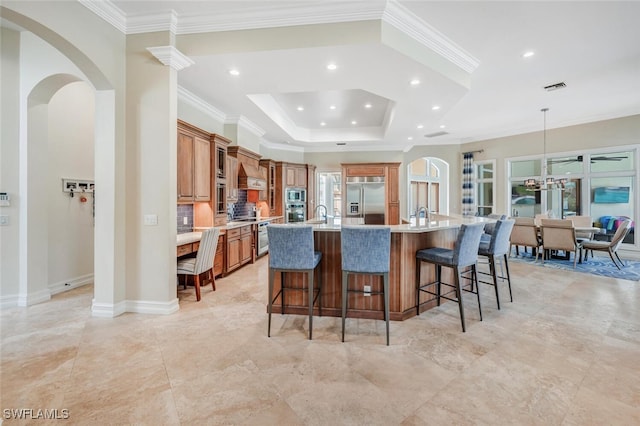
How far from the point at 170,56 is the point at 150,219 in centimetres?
180

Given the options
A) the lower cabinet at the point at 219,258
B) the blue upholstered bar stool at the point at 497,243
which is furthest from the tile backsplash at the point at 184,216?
the blue upholstered bar stool at the point at 497,243

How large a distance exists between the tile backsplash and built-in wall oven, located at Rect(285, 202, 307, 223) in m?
3.40

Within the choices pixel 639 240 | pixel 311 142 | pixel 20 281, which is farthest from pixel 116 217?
pixel 639 240

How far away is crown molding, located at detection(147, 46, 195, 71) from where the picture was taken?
9.98 feet

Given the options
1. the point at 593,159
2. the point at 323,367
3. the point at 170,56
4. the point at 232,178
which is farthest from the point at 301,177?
the point at 593,159

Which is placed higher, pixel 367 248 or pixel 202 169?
pixel 202 169

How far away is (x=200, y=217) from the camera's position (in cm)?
480

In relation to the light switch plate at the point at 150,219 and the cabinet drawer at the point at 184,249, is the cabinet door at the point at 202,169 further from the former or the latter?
the light switch plate at the point at 150,219

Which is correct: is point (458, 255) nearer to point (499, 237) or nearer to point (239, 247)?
point (499, 237)

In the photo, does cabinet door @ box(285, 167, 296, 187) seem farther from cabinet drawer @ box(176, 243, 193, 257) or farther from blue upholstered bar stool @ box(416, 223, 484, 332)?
blue upholstered bar stool @ box(416, 223, 484, 332)

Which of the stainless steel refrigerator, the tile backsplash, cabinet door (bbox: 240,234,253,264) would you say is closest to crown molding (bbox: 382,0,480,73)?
the tile backsplash

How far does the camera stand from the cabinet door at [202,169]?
4340mm

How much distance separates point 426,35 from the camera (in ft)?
10.6

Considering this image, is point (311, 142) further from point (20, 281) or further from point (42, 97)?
point (20, 281)
